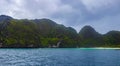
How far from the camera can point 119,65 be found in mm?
62844

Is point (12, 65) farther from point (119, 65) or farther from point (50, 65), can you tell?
point (119, 65)

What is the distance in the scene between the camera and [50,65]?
6378cm

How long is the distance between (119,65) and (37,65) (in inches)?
891

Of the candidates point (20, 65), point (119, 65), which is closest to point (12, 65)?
point (20, 65)

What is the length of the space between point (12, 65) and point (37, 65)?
7.04m

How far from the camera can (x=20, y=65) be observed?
212 feet

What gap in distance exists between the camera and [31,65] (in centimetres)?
6456

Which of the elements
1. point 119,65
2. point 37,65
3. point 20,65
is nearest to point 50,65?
point 37,65

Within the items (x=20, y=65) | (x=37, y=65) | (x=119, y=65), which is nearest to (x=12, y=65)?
(x=20, y=65)

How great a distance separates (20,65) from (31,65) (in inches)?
123

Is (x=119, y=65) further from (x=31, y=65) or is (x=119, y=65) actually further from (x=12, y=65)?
(x=12, y=65)

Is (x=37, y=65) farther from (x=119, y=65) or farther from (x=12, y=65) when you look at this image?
(x=119, y=65)

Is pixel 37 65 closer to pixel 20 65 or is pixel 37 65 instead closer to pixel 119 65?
pixel 20 65

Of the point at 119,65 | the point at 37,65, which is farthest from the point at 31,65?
the point at 119,65
